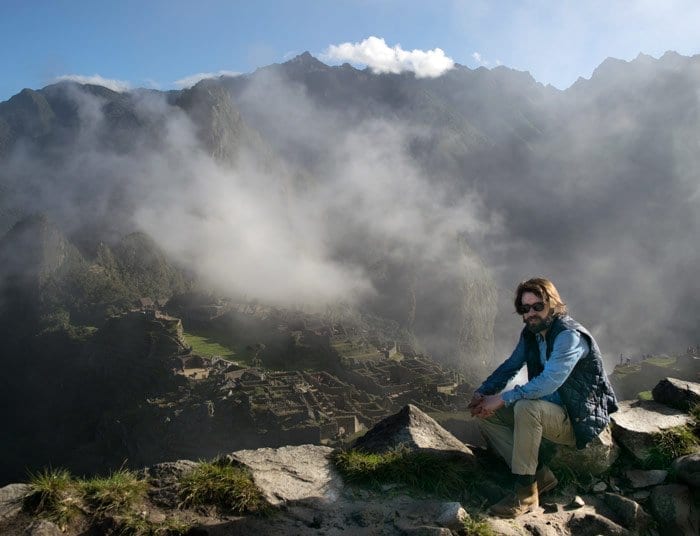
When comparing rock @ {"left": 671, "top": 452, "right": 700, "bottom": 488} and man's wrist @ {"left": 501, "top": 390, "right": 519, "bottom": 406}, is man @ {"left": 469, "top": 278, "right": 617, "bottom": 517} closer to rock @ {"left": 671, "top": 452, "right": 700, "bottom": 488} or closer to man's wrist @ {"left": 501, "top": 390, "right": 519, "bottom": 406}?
man's wrist @ {"left": 501, "top": 390, "right": 519, "bottom": 406}

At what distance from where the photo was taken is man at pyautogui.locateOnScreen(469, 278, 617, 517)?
178 inches

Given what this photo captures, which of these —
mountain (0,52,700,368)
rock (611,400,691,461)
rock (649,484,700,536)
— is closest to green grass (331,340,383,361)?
mountain (0,52,700,368)

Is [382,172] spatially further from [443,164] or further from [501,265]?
[501,265]

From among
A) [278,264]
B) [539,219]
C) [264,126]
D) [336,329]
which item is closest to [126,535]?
[336,329]

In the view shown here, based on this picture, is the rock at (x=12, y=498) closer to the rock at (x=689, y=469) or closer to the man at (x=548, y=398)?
the man at (x=548, y=398)

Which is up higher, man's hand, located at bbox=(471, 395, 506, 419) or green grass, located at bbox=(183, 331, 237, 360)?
man's hand, located at bbox=(471, 395, 506, 419)

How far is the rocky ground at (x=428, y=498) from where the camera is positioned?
4148 millimetres

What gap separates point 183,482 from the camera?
459cm

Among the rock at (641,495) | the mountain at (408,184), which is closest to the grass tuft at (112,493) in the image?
the rock at (641,495)

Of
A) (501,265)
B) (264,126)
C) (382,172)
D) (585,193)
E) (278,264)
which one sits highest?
(264,126)

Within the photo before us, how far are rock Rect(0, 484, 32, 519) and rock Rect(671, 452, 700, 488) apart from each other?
6.42 metres

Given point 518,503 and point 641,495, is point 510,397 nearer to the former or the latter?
point 518,503

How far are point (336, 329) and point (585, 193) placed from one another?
121 meters

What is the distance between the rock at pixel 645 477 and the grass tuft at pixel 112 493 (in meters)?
5.26
